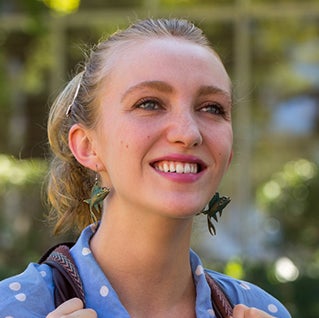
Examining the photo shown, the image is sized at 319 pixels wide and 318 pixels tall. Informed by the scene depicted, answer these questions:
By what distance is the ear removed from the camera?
2676 millimetres

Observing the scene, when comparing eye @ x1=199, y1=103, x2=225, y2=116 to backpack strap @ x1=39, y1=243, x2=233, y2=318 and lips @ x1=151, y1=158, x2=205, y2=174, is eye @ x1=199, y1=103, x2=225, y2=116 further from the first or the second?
backpack strap @ x1=39, y1=243, x2=233, y2=318

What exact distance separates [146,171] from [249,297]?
23.1 inches

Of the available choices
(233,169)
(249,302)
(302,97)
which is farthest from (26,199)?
(249,302)

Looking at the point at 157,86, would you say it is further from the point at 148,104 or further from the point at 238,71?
the point at 238,71

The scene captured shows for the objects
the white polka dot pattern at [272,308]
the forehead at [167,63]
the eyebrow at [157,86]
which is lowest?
the white polka dot pattern at [272,308]

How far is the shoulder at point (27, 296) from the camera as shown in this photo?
7.87ft

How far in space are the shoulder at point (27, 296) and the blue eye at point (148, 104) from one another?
50cm

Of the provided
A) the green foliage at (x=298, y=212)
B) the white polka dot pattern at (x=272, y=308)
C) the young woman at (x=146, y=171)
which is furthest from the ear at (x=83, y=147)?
the green foliage at (x=298, y=212)

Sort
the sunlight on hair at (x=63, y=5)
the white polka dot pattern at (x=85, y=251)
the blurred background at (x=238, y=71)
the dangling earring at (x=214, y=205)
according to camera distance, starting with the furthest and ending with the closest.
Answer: the blurred background at (x=238, y=71)
the sunlight on hair at (x=63, y=5)
the dangling earring at (x=214, y=205)
the white polka dot pattern at (x=85, y=251)

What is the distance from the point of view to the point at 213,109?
260 centimetres

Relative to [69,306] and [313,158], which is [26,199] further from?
[69,306]

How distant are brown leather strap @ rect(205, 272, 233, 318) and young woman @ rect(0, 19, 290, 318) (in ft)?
0.09

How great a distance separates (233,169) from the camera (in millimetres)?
9719

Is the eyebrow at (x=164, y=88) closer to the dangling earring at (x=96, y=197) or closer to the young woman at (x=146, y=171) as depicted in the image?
the young woman at (x=146, y=171)
